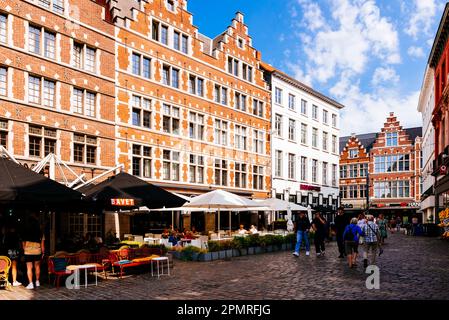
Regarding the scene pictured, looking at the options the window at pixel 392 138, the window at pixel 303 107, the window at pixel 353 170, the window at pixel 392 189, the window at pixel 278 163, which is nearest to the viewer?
the window at pixel 278 163

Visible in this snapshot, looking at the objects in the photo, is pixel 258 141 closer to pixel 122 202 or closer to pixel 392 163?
pixel 122 202

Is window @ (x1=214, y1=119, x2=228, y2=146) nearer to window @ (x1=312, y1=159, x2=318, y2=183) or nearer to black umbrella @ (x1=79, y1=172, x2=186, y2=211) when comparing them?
window @ (x1=312, y1=159, x2=318, y2=183)

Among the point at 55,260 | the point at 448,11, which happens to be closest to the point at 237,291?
the point at 55,260

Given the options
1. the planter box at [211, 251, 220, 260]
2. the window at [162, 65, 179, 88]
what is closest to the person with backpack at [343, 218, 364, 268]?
the planter box at [211, 251, 220, 260]

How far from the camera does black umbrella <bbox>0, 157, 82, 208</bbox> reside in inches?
384

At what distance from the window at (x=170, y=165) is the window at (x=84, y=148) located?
4966 mm

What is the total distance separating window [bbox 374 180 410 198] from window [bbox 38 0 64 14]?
164ft

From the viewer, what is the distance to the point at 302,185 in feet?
135

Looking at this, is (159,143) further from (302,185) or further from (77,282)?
(302,185)

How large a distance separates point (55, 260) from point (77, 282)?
797mm

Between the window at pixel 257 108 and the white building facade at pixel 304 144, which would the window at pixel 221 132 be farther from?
the white building facade at pixel 304 144

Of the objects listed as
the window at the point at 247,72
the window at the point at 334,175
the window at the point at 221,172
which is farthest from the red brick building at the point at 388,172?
the window at the point at 221,172

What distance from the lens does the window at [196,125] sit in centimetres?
2869

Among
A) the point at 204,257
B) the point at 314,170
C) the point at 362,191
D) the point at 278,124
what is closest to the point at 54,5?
the point at 204,257
